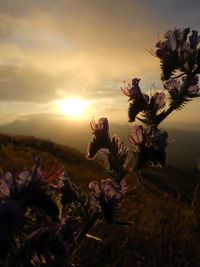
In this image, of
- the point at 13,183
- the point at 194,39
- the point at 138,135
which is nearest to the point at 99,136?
the point at 138,135

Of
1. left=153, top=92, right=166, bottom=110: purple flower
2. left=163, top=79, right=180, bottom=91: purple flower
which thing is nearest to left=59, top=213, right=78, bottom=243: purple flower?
left=153, top=92, right=166, bottom=110: purple flower

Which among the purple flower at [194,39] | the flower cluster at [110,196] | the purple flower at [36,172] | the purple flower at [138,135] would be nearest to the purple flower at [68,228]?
the flower cluster at [110,196]

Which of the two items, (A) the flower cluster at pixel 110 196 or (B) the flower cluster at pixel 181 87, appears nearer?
(A) the flower cluster at pixel 110 196

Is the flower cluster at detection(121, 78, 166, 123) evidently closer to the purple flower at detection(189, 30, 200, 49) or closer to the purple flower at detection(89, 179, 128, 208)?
the purple flower at detection(189, 30, 200, 49)

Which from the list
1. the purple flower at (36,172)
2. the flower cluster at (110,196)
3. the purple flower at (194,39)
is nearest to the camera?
the purple flower at (36,172)

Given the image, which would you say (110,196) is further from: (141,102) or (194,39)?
(194,39)

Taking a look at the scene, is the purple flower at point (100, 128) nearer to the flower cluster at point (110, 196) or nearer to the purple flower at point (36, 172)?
the flower cluster at point (110, 196)

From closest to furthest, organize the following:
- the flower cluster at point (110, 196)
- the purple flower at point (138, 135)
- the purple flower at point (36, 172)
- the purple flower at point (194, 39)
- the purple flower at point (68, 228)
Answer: the purple flower at point (36, 172) → the purple flower at point (68, 228) → the flower cluster at point (110, 196) → the purple flower at point (138, 135) → the purple flower at point (194, 39)

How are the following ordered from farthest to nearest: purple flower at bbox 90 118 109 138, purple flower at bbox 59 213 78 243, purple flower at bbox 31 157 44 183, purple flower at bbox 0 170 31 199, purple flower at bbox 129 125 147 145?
purple flower at bbox 90 118 109 138, purple flower at bbox 129 125 147 145, purple flower at bbox 59 213 78 243, purple flower at bbox 31 157 44 183, purple flower at bbox 0 170 31 199
